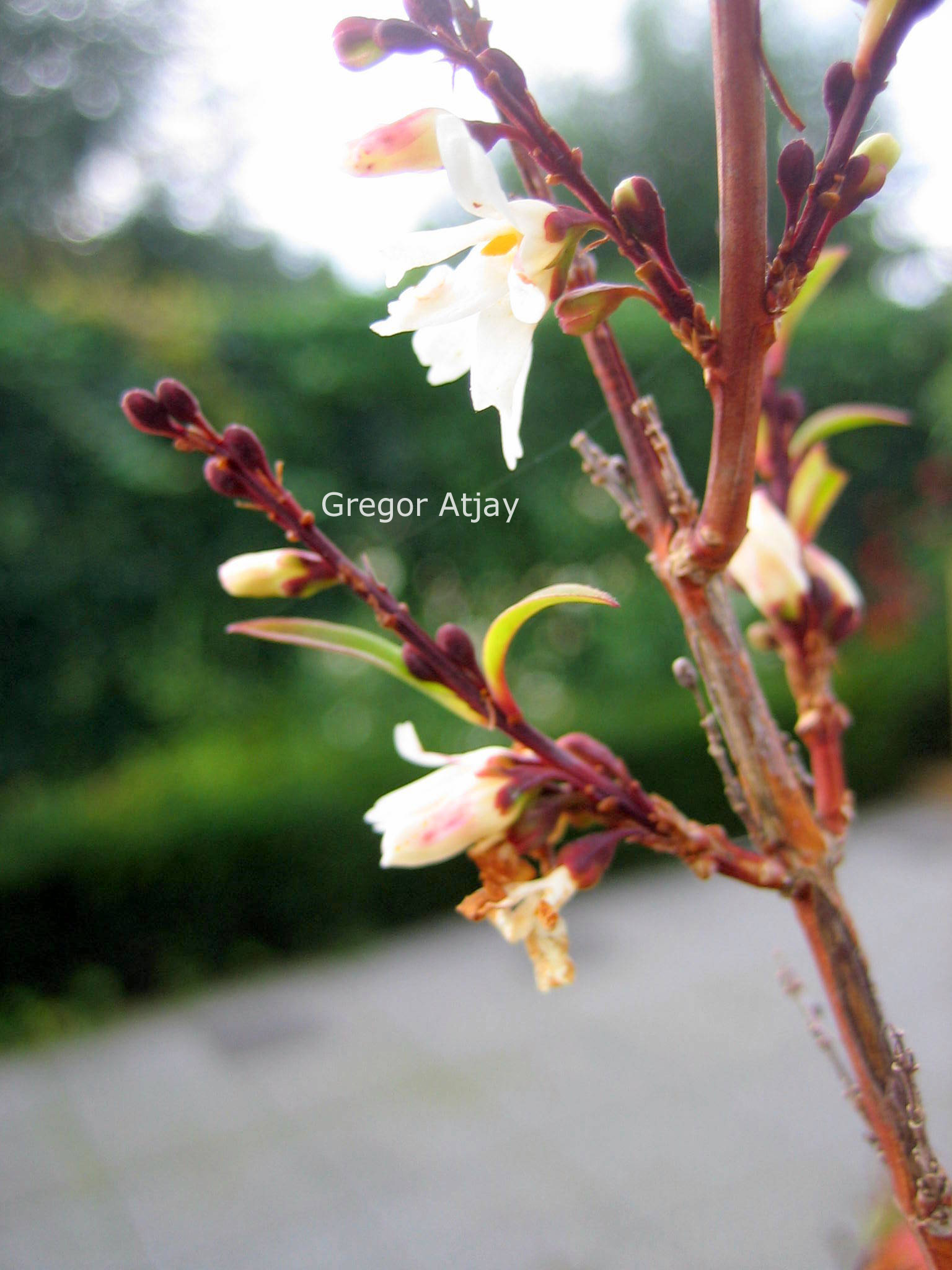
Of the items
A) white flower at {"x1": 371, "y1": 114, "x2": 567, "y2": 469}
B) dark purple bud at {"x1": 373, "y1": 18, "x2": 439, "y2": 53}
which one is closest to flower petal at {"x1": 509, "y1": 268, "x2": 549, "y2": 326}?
white flower at {"x1": 371, "y1": 114, "x2": 567, "y2": 469}

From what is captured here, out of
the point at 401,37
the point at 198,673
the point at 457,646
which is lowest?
the point at 198,673

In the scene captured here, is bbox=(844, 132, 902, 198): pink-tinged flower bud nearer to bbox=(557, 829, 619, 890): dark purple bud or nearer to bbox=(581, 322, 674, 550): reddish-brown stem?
bbox=(581, 322, 674, 550): reddish-brown stem

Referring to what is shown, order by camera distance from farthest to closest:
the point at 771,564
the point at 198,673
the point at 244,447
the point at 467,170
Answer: the point at 198,673
the point at 771,564
the point at 244,447
the point at 467,170

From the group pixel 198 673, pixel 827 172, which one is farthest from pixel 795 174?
pixel 198 673

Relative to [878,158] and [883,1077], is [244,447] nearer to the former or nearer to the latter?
[878,158]

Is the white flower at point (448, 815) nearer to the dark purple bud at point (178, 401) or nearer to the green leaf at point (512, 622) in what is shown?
the green leaf at point (512, 622)

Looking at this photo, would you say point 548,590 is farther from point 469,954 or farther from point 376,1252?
point 469,954
